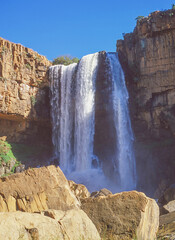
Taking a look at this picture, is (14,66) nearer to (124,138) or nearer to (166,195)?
(124,138)

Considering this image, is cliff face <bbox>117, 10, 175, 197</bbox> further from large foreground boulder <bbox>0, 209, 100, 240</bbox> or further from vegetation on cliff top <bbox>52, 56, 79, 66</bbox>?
large foreground boulder <bbox>0, 209, 100, 240</bbox>

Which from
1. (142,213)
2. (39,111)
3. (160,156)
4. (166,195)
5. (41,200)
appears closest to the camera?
(142,213)

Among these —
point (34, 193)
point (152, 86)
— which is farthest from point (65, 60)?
point (34, 193)

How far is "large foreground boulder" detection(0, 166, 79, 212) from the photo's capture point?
5421 mm

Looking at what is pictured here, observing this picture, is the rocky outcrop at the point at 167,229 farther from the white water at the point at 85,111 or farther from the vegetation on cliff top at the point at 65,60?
the vegetation on cliff top at the point at 65,60

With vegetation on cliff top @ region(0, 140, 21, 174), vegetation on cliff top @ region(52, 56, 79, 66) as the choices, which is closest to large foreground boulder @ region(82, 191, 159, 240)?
vegetation on cliff top @ region(0, 140, 21, 174)

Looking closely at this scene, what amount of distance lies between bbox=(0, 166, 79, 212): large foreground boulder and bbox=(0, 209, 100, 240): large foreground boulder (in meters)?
1.16

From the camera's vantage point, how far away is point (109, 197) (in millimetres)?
5660

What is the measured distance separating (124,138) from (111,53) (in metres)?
8.65

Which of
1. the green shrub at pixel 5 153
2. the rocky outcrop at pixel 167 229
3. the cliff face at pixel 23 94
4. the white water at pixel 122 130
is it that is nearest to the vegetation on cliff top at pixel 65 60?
the cliff face at pixel 23 94

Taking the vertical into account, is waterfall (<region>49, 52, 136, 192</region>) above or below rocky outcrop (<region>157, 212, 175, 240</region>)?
above

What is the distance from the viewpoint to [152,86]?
2525 cm

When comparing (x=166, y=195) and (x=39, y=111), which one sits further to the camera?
(x=39, y=111)

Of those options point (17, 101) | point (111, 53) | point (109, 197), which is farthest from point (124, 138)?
point (109, 197)
